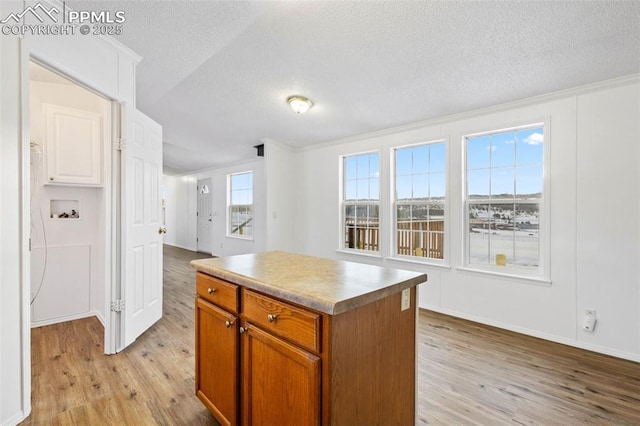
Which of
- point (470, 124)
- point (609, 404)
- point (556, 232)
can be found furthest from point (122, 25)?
point (609, 404)

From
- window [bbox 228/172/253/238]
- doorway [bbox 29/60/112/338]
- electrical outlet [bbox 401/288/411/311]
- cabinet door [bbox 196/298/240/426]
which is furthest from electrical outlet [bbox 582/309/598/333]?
window [bbox 228/172/253/238]

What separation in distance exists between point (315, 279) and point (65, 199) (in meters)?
3.24

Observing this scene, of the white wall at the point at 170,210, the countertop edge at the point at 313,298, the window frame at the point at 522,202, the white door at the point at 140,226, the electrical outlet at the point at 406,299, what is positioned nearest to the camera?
the countertop edge at the point at 313,298

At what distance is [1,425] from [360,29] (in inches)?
131

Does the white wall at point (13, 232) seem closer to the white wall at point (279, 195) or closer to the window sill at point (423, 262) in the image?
the white wall at point (279, 195)

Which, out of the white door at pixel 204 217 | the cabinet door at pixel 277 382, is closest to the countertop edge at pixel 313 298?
the cabinet door at pixel 277 382

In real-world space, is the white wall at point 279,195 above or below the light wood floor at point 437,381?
above

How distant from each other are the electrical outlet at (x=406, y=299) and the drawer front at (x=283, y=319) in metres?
0.48

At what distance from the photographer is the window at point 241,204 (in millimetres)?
6673

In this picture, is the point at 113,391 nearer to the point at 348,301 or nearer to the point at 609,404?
the point at 348,301

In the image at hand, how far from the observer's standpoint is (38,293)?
299 cm

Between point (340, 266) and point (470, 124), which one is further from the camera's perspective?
point (470, 124)

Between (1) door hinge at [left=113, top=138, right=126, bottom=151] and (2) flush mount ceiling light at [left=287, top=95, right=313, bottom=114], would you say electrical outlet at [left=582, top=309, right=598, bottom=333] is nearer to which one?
(2) flush mount ceiling light at [left=287, top=95, right=313, bottom=114]

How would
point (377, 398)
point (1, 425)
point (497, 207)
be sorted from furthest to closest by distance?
point (497, 207)
point (1, 425)
point (377, 398)
